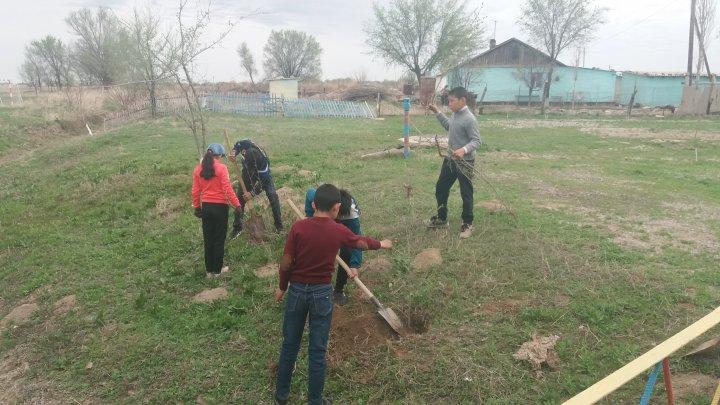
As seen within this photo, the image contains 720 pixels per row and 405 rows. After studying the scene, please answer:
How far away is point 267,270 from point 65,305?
2023 mm

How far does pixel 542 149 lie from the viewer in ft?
42.4

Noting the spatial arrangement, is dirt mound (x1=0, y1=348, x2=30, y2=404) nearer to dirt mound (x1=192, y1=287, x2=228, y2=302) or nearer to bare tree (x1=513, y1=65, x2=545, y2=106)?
dirt mound (x1=192, y1=287, x2=228, y2=302)

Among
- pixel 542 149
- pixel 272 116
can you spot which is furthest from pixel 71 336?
pixel 272 116

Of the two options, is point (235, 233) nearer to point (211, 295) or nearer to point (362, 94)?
point (211, 295)

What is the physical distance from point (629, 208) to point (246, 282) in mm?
5487

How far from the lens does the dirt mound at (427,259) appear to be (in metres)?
5.00

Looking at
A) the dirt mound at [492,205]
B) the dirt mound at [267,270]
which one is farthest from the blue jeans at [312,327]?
the dirt mound at [492,205]

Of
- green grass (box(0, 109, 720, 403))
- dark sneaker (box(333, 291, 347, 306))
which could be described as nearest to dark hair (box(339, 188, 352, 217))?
dark sneaker (box(333, 291, 347, 306))

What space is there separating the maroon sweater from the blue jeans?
0.08m

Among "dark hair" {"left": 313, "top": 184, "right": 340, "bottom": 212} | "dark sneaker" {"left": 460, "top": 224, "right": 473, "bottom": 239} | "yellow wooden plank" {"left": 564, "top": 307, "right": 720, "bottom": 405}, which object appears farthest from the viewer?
"dark sneaker" {"left": 460, "top": 224, "right": 473, "bottom": 239}

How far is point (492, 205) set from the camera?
22.8 feet

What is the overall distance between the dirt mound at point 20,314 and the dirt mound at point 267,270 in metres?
2.24

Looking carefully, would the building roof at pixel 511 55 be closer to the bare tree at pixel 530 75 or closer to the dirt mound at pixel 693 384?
the bare tree at pixel 530 75

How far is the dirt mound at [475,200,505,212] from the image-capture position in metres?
6.77
